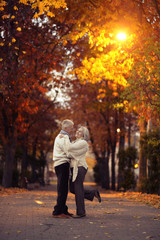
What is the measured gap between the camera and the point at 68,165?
10008 millimetres

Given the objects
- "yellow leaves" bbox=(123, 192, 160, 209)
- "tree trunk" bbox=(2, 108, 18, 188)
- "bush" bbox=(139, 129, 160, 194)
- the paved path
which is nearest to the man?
the paved path

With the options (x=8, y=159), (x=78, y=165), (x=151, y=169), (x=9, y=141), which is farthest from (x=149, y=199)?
(x=8, y=159)

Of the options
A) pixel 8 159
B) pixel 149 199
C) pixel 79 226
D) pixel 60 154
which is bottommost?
pixel 79 226

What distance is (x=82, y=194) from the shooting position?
10.1 m

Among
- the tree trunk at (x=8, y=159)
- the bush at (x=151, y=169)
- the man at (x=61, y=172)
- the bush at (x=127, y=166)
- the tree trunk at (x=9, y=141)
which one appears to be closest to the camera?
the man at (x=61, y=172)

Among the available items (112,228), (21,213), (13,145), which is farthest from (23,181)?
(112,228)

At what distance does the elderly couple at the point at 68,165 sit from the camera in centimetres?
988

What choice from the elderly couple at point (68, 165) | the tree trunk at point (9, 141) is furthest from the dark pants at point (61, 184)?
the tree trunk at point (9, 141)

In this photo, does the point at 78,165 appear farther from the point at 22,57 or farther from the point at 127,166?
the point at 127,166

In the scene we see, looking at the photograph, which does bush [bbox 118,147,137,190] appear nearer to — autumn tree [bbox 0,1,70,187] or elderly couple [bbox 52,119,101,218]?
autumn tree [bbox 0,1,70,187]

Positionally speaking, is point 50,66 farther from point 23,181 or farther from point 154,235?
point 154,235

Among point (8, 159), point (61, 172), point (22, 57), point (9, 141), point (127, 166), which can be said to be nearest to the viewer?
point (61, 172)

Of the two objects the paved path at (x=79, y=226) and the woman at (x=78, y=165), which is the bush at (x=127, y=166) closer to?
the paved path at (x=79, y=226)

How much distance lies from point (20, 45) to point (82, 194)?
12028 mm
